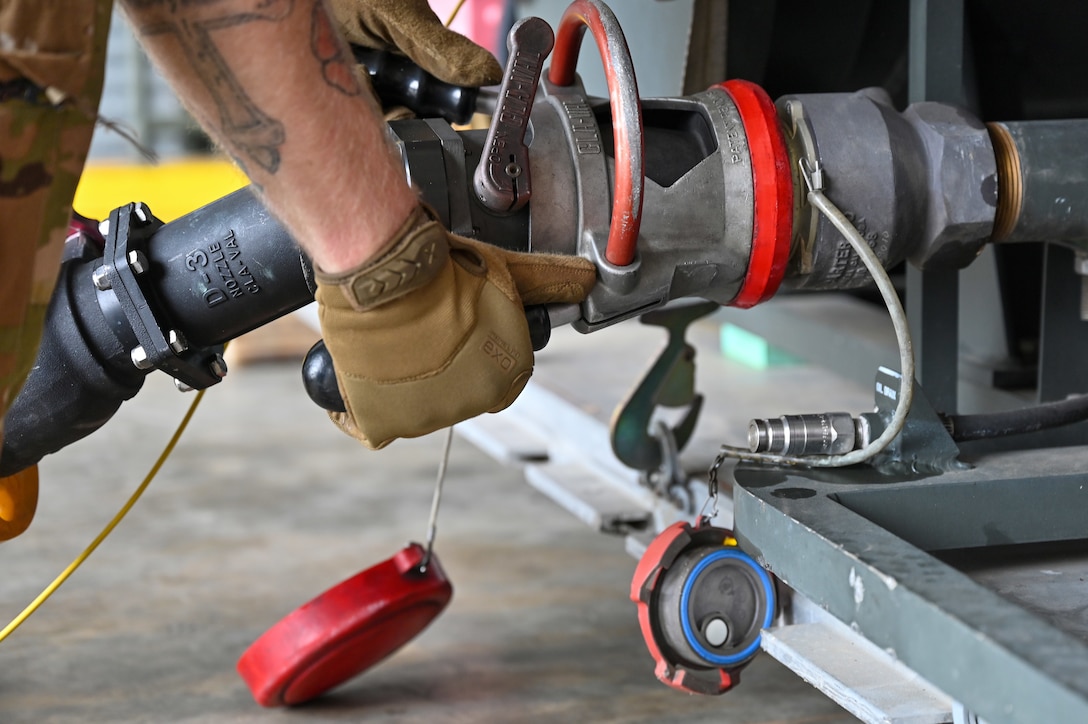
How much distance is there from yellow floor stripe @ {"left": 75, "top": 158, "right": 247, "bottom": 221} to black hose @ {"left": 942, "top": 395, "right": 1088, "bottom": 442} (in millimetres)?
5392

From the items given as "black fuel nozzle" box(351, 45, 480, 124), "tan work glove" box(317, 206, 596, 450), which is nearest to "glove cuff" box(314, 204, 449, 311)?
"tan work glove" box(317, 206, 596, 450)

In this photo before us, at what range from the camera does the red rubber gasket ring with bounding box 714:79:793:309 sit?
1.10 m

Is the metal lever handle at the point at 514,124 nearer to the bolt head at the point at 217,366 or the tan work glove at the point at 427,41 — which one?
the tan work glove at the point at 427,41

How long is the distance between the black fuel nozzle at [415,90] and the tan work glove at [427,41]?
0.02m

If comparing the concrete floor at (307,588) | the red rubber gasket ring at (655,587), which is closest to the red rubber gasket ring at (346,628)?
the concrete floor at (307,588)

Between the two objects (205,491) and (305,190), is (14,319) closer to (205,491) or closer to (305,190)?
(305,190)

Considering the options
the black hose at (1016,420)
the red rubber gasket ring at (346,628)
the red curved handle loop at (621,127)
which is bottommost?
the red rubber gasket ring at (346,628)

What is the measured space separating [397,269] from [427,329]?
7cm

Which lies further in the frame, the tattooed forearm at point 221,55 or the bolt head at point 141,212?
the bolt head at point 141,212

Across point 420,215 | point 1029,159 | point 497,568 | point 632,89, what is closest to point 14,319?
point 420,215

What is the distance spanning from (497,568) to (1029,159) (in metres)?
1.58

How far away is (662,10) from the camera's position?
6.02ft

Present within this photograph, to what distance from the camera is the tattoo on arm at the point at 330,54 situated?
808mm

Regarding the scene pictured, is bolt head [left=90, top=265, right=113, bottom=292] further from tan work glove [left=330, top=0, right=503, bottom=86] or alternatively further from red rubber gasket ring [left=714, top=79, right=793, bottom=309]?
red rubber gasket ring [left=714, top=79, right=793, bottom=309]
